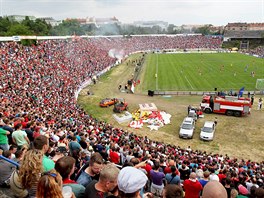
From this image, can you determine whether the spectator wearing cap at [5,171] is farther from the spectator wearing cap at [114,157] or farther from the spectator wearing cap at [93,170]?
the spectator wearing cap at [114,157]

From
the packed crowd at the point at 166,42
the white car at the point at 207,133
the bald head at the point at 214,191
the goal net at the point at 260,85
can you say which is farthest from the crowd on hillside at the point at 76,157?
the packed crowd at the point at 166,42

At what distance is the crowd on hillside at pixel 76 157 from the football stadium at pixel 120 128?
0.9 inches

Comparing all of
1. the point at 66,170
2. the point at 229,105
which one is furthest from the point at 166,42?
the point at 66,170

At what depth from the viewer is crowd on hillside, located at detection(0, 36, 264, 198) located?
14.8 ft

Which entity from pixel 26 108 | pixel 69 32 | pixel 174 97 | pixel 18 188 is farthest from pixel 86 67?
pixel 69 32

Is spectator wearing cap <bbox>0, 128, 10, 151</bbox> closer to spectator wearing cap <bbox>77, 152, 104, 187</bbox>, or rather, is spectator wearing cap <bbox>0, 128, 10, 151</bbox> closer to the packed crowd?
spectator wearing cap <bbox>77, 152, 104, 187</bbox>

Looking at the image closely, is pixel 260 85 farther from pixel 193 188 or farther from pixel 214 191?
pixel 214 191

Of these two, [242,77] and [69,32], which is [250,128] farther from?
[69,32]

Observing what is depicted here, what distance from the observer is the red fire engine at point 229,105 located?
2759cm

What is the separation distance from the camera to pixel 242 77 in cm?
4775

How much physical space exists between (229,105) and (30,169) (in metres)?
25.8

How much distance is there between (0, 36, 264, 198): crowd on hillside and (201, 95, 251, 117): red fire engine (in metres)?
10.8

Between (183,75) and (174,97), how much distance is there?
15.4 meters

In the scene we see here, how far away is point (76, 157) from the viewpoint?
351 inches
